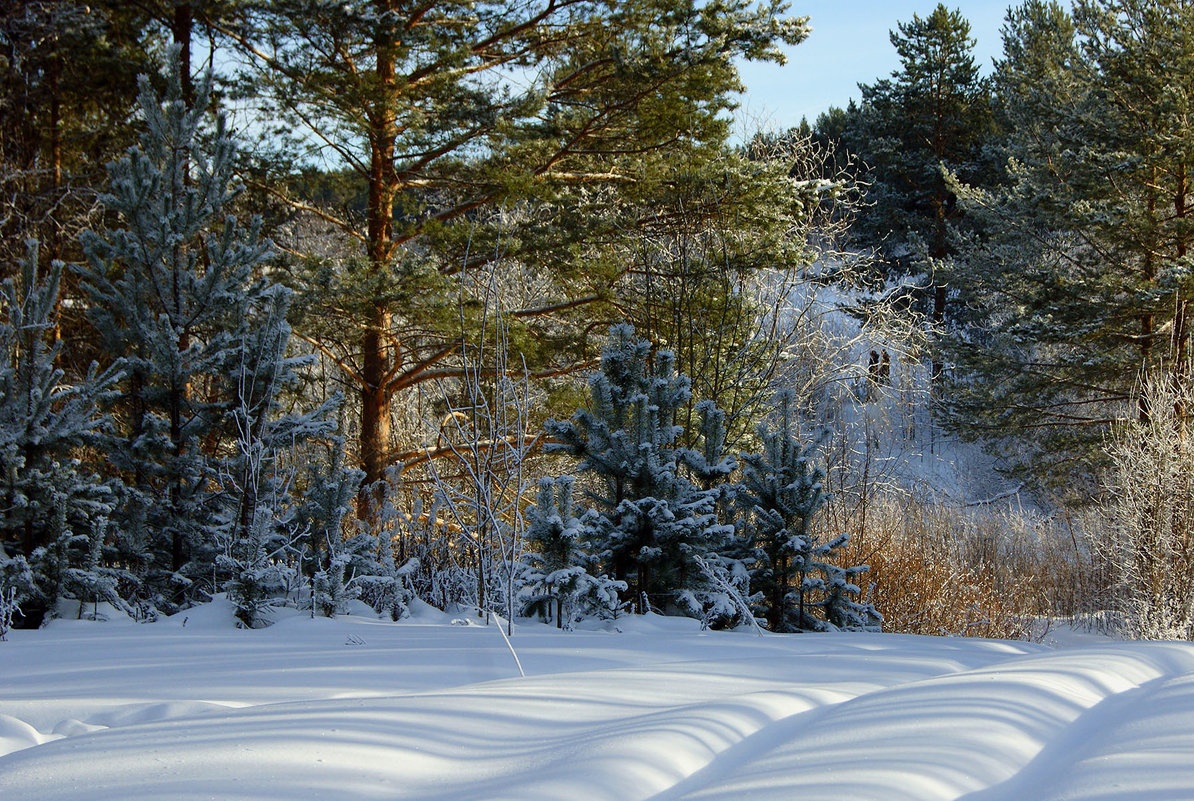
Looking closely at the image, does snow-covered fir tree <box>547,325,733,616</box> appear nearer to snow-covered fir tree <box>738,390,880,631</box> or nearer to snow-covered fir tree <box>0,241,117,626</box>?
snow-covered fir tree <box>738,390,880,631</box>

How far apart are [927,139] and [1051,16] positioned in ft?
19.0

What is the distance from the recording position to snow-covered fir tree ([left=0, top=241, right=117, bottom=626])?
493cm

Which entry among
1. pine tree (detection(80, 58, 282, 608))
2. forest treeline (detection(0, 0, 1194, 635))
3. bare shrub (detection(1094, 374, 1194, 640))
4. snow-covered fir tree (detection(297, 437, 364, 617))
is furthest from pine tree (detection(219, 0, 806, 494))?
bare shrub (detection(1094, 374, 1194, 640))

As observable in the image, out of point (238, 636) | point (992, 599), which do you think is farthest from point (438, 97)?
point (992, 599)

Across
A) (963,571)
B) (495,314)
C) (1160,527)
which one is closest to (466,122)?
(495,314)

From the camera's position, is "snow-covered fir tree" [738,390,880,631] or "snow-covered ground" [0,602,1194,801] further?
"snow-covered fir tree" [738,390,880,631]

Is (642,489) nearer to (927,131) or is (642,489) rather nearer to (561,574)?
(561,574)

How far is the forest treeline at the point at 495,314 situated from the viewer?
532cm

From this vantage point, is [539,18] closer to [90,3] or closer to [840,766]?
[90,3]

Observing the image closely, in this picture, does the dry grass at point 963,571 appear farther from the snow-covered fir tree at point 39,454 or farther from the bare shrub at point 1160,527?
the snow-covered fir tree at point 39,454

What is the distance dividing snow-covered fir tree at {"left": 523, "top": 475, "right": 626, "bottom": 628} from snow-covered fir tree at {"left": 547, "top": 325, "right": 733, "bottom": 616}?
251 millimetres

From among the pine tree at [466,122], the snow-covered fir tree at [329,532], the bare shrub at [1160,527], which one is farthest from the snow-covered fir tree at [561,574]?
the bare shrub at [1160,527]

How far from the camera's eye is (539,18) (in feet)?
35.2

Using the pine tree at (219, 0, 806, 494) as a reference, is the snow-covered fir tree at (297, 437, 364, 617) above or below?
below
